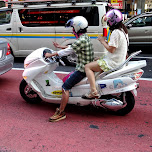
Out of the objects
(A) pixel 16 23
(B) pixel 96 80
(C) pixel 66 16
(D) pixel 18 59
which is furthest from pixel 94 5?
(B) pixel 96 80

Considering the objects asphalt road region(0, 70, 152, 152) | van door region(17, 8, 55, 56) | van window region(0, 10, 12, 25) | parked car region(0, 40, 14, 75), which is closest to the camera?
asphalt road region(0, 70, 152, 152)

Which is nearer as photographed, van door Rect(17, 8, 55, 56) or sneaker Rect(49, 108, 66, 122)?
sneaker Rect(49, 108, 66, 122)

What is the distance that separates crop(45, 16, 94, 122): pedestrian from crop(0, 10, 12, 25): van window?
5.40m

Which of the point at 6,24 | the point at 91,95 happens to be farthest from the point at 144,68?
the point at 6,24

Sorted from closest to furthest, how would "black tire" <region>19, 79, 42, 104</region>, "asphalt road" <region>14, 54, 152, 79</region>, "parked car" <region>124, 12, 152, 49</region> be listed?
Answer: 1. "black tire" <region>19, 79, 42, 104</region>
2. "asphalt road" <region>14, 54, 152, 79</region>
3. "parked car" <region>124, 12, 152, 49</region>

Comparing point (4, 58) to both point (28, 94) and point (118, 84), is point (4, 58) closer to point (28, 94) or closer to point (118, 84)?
point (28, 94)

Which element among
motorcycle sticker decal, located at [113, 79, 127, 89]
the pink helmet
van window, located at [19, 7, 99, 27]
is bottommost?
motorcycle sticker decal, located at [113, 79, 127, 89]

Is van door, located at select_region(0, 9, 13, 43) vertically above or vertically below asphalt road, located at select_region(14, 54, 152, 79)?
above

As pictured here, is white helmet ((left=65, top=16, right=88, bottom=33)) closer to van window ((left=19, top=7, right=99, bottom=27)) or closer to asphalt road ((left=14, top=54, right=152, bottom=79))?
asphalt road ((left=14, top=54, right=152, bottom=79))

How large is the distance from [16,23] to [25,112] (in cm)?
506

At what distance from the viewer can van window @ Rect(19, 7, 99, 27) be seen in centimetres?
770

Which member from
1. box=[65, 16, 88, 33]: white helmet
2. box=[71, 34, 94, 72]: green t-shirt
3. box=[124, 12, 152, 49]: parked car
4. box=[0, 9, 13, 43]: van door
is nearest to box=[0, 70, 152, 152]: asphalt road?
box=[71, 34, 94, 72]: green t-shirt

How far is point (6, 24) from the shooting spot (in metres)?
8.62

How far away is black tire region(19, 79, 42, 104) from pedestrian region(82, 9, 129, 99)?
1278 mm
